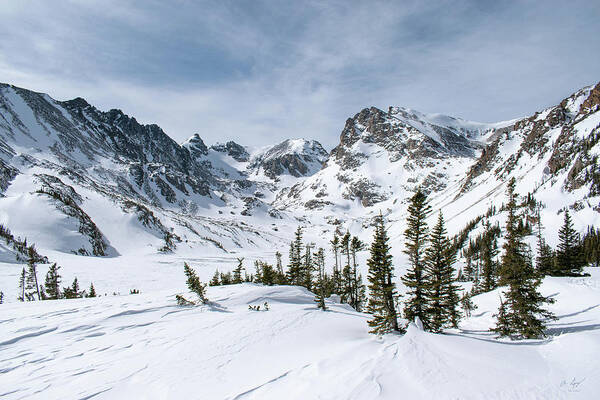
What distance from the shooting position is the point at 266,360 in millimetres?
9375

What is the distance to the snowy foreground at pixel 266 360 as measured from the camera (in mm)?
6363

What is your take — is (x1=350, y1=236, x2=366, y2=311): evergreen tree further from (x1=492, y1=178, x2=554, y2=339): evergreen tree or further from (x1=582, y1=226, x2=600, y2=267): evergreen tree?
(x1=582, y1=226, x2=600, y2=267): evergreen tree

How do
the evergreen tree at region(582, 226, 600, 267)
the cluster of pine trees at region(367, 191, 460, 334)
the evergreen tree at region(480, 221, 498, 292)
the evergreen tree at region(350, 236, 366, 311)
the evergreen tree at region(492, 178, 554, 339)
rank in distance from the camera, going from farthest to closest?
the evergreen tree at region(582, 226, 600, 267), the evergreen tree at region(480, 221, 498, 292), the evergreen tree at region(350, 236, 366, 311), the cluster of pine trees at region(367, 191, 460, 334), the evergreen tree at region(492, 178, 554, 339)

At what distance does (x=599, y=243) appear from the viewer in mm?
68188

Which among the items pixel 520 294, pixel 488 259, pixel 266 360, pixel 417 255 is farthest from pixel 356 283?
pixel 266 360

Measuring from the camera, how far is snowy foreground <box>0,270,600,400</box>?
6363mm

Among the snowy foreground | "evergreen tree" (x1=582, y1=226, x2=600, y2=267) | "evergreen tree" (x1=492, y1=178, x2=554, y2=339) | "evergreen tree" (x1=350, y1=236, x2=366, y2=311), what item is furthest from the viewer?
"evergreen tree" (x1=582, y1=226, x2=600, y2=267)

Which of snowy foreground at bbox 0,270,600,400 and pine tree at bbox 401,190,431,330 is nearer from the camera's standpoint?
snowy foreground at bbox 0,270,600,400

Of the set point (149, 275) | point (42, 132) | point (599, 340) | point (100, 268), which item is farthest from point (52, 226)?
point (42, 132)

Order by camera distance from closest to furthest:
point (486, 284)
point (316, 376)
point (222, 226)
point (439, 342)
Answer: point (316, 376)
point (439, 342)
point (486, 284)
point (222, 226)

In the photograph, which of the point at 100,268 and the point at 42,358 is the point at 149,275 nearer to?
the point at 100,268

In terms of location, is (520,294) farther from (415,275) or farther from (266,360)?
(266,360)

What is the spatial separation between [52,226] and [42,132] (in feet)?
557

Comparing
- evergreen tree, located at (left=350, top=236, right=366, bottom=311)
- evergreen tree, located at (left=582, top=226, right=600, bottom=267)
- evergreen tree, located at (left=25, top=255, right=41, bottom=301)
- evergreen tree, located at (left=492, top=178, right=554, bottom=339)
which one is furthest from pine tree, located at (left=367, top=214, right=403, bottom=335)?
evergreen tree, located at (left=582, top=226, right=600, bottom=267)
